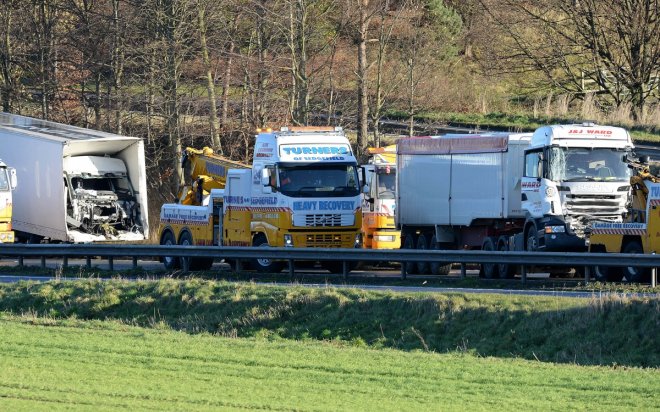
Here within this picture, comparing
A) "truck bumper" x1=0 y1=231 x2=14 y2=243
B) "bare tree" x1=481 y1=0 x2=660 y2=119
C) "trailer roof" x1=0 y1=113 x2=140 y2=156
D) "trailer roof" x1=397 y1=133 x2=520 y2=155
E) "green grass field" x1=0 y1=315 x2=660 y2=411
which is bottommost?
"green grass field" x1=0 y1=315 x2=660 y2=411

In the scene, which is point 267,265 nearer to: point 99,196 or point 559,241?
point 559,241

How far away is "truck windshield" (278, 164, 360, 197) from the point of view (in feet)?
90.3

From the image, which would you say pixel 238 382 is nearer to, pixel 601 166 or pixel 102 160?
pixel 601 166

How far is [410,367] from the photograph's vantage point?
13.5m

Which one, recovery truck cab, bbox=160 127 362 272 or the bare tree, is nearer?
recovery truck cab, bbox=160 127 362 272

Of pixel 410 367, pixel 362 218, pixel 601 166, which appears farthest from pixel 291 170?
pixel 410 367

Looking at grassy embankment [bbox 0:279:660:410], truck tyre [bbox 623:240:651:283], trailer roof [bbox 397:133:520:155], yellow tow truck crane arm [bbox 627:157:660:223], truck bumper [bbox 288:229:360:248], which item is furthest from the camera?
trailer roof [bbox 397:133:520:155]

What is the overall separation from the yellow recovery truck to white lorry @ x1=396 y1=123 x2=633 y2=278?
272 millimetres

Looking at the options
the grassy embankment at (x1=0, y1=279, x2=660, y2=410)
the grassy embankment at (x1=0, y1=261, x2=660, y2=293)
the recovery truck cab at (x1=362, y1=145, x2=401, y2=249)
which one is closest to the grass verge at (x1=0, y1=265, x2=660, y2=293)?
the grassy embankment at (x1=0, y1=261, x2=660, y2=293)

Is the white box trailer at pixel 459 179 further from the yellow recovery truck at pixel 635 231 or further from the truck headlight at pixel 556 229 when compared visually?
the yellow recovery truck at pixel 635 231

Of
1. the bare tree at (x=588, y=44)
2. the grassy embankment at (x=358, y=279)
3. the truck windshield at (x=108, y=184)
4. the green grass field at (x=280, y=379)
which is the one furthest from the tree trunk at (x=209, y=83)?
the green grass field at (x=280, y=379)

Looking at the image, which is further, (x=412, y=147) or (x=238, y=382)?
(x=412, y=147)

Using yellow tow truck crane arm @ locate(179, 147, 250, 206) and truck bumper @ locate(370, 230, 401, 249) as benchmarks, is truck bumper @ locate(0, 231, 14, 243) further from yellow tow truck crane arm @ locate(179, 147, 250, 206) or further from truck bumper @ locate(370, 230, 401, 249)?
truck bumper @ locate(370, 230, 401, 249)

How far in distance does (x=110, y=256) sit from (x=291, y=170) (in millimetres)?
4796
